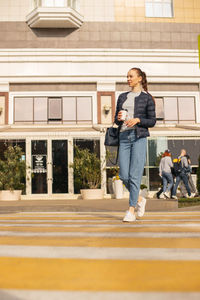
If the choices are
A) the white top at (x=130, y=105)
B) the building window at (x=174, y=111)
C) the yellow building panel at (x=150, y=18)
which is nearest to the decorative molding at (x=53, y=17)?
the yellow building panel at (x=150, y=18)

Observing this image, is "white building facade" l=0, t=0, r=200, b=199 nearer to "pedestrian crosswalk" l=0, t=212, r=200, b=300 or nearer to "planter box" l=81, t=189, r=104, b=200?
"planter box" l=81, t=189, r=104, b=200

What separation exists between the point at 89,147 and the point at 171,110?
6.43 meters

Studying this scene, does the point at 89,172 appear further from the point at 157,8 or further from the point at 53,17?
the point at 157,8

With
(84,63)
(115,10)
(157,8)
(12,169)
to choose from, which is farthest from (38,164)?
(157,8)

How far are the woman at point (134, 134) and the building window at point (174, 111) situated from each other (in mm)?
15431

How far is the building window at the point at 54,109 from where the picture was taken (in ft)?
63.8

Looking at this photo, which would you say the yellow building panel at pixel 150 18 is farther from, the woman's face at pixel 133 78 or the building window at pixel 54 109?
the woman's face at pixel 133 78

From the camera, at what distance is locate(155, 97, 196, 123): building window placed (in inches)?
795

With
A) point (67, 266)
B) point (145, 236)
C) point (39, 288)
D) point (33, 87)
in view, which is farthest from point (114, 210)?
point (33, 87)

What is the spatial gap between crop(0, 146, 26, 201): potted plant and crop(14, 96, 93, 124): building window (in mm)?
4404

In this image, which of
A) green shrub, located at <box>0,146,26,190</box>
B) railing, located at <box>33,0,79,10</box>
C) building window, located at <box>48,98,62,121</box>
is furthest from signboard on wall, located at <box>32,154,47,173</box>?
railing, located at <box>33,0,79,10</box>

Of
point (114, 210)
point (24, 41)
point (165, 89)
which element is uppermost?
point (24, 41)

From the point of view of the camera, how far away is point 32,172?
53.3 ft

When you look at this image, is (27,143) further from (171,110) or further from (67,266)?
(67,266)
